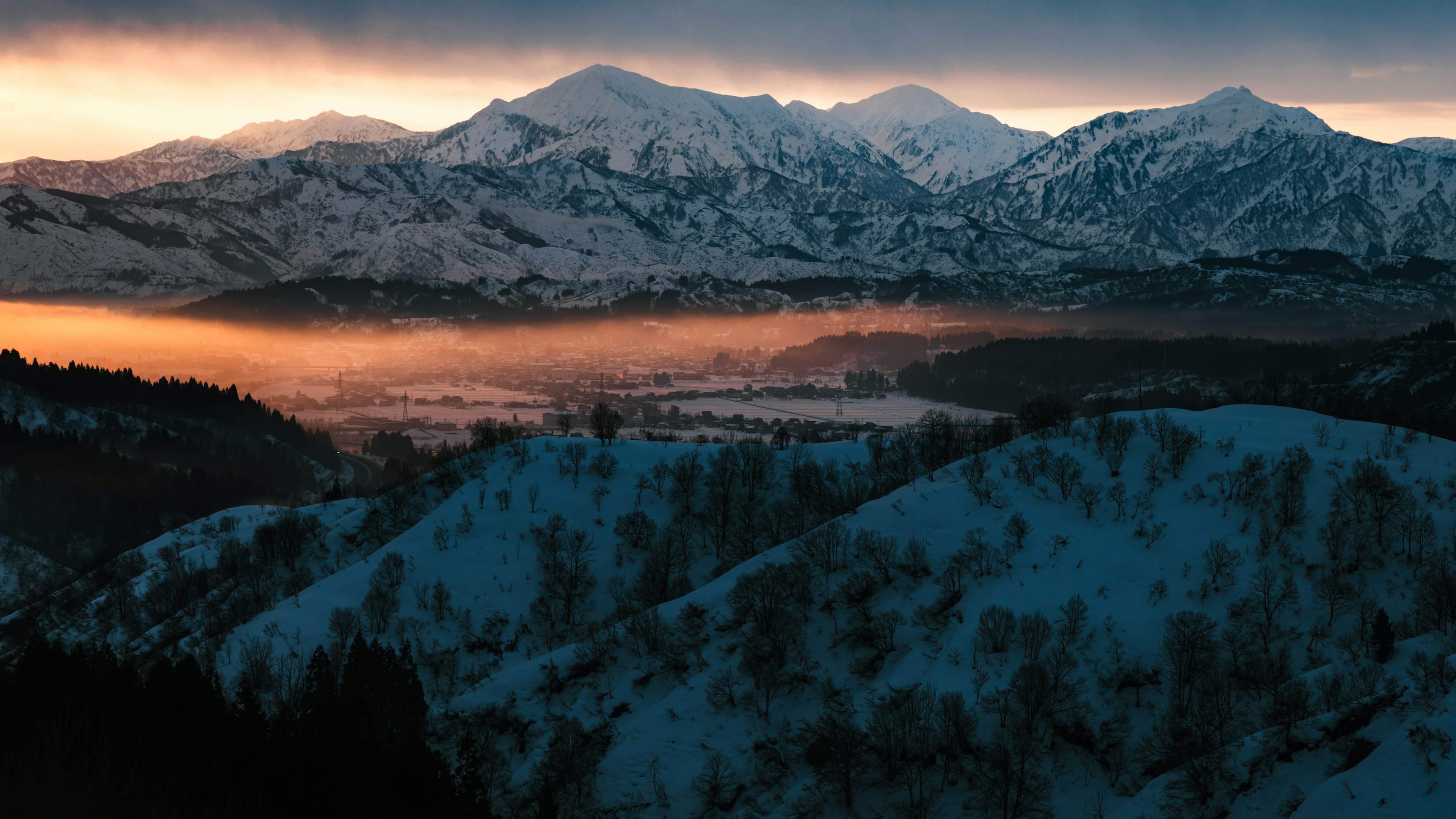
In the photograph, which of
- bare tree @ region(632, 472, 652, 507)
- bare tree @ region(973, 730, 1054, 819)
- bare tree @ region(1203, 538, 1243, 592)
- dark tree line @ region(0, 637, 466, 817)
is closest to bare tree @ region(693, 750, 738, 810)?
dark tree line @ region(0, 637, 466, 817)

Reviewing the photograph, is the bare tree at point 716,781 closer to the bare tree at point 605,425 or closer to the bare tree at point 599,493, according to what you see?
the bare tree at point 599,493

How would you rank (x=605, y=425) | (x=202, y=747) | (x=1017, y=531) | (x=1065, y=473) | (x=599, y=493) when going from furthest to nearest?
(x=605, y=425), (x=599, y=493), (x=1065, y=473), (x=1017, y=531), (x=202, y=747)

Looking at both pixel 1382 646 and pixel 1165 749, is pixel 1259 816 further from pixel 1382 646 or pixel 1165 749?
pixel 1382 646

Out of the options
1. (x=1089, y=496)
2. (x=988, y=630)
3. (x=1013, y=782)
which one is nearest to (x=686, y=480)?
(x=1089, y=496)

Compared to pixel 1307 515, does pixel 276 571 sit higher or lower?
lower

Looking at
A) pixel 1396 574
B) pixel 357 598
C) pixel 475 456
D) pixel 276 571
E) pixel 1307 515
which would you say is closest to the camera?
pixel 1396 574

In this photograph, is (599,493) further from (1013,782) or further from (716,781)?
(1013,782)

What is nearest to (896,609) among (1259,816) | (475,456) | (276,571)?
(1259,816)

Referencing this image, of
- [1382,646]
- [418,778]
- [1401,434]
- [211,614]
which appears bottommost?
[211,614]
